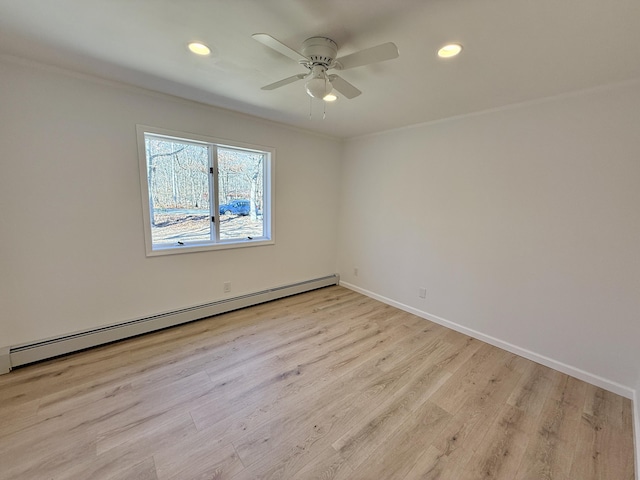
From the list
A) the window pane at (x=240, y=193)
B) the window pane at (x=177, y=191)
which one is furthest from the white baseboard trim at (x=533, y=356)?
the window pane at (x=177, y=191)

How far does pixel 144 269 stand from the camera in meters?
2.68

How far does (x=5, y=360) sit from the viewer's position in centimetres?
206

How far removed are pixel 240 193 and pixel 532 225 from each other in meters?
3.17

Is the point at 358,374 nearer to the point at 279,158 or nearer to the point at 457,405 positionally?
the point at 457,405

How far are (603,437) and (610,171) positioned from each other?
1882 mm

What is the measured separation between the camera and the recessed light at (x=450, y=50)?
62.6 inches

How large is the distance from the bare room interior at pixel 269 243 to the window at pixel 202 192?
0.02m

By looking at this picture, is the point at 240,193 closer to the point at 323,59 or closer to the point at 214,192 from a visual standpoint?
the point at 214,192

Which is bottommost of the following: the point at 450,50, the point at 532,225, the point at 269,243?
the point at 269,243

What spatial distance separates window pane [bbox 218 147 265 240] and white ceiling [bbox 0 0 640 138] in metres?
0.90

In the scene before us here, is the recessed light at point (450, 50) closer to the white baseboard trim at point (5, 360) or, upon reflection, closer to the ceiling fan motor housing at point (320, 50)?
the ceiling fan motor housing at point (320, 50)

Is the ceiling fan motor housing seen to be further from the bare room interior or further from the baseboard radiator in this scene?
the baseboard radiator

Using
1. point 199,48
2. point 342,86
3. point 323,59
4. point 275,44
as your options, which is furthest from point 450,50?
point 199,48

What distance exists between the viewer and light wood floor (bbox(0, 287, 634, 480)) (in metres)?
1.44
